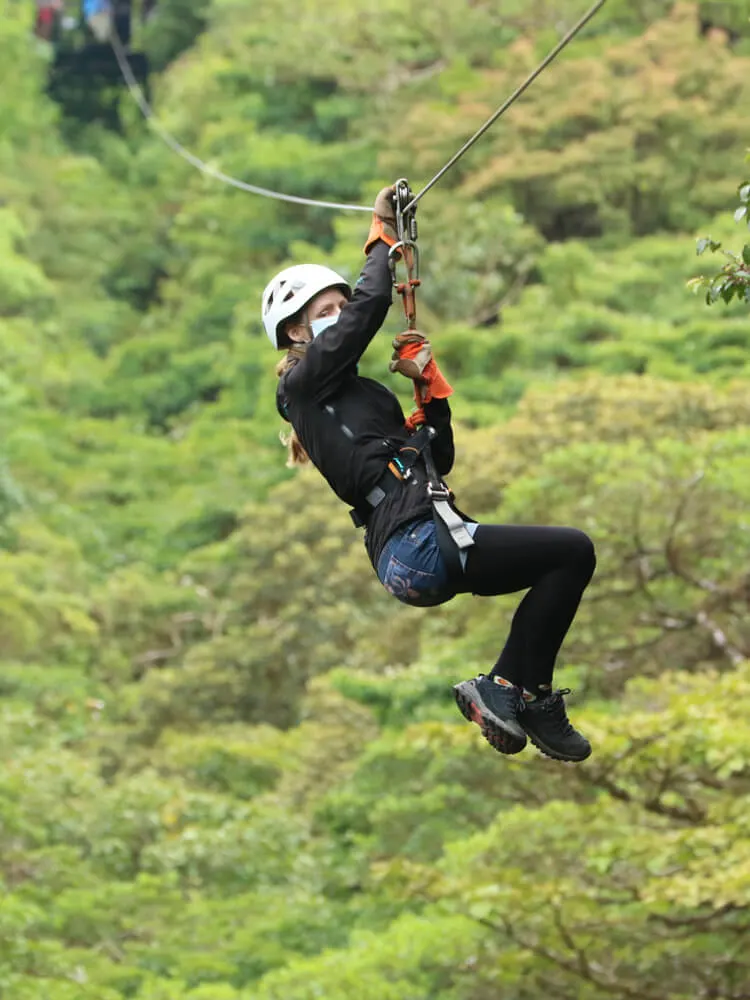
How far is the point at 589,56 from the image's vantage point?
29.8 metres

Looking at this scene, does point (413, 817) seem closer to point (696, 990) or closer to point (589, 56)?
point (696, 990)

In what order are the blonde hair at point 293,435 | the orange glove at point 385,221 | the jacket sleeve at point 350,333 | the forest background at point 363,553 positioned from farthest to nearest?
1. the forest background at point 363,553
2. the blonde hair at point 293,435
3. the orange glove at point 385,221
4. the jacket sleeve at point 350,333

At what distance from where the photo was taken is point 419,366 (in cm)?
451

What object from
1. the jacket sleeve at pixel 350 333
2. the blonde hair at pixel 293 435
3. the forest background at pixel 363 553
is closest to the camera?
the jacket sleeve at pixel 350 333

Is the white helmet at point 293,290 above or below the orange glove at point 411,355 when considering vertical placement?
above

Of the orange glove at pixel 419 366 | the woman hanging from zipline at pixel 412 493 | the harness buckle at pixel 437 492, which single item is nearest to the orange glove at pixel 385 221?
the woman hanging from zipline at pixel 412 493

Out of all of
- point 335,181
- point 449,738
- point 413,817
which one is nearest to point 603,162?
point 335,181

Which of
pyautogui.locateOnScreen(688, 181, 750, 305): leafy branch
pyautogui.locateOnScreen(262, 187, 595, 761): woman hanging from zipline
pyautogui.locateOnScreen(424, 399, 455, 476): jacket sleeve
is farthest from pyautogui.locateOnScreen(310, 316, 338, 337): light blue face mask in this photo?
pyautogui.locateOnScreen(688, 181, 750, 305): leafy branch

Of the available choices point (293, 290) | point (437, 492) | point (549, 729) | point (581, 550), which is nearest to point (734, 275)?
→ point (581, 550)

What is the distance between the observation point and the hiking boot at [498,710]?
15.1 feet

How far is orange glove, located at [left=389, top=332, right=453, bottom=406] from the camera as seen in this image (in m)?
4.50

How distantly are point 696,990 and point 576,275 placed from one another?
14942 mm

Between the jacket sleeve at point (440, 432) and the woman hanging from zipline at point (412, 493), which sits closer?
the woman hanging from zipline at point (412, 493)

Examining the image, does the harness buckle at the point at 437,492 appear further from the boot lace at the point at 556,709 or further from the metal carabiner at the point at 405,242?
the boot lace at the point at 556,709
